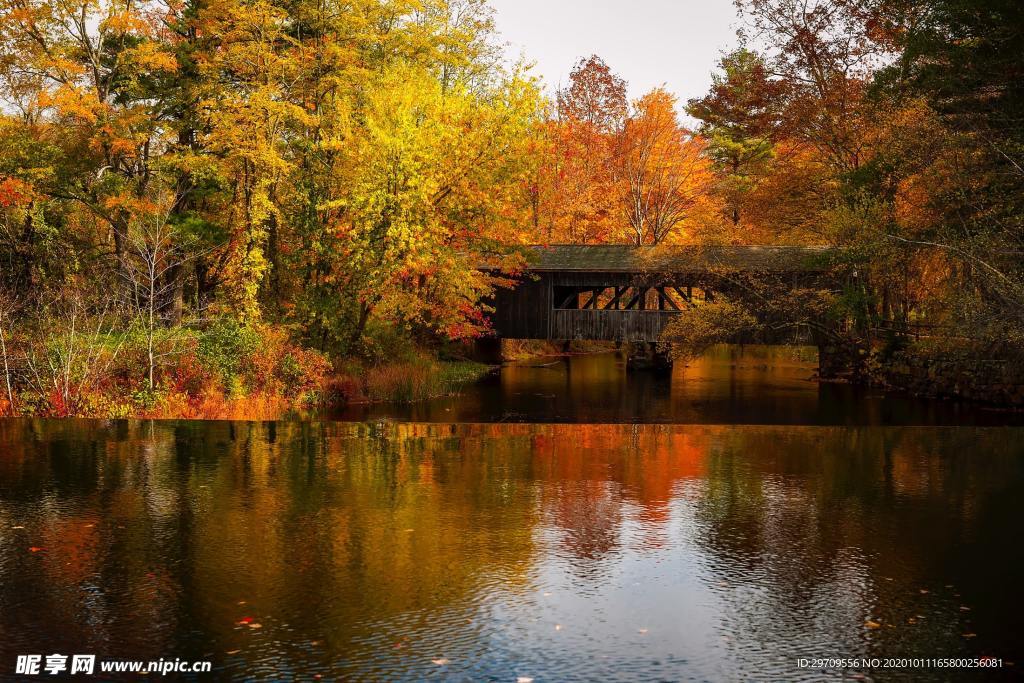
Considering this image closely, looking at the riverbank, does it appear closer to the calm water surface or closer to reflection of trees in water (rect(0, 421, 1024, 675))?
the calm water surface

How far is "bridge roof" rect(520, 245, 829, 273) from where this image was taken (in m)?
32.6

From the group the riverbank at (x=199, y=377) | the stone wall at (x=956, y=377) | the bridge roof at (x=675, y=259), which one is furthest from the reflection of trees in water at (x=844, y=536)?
the bridge roof at (x=675, y=259)

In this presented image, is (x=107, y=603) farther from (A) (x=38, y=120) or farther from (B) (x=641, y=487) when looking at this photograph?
(A) (x=38, y=120)

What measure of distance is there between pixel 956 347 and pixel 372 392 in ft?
55.1

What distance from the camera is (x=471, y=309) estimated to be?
105 feet

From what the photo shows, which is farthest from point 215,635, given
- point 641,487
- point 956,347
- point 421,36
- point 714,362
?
point 714,362

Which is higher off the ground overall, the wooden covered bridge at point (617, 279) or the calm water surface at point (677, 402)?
the wooden covered bridge at point (617, 279)

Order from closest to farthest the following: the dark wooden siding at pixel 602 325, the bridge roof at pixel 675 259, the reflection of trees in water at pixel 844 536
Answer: the reflection of trees in water at pixel 844 536, the bridge roof at pixel 675 259, the dark wooden siding at pixel 602 325

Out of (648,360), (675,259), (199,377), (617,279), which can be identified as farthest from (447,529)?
(648,360)

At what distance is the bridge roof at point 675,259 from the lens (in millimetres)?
32641

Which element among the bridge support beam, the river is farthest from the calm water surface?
the river

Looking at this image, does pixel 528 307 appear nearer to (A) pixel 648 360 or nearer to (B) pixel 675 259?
(B) pixel 675 259

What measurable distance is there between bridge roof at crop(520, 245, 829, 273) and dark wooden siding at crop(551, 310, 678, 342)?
1867 mm

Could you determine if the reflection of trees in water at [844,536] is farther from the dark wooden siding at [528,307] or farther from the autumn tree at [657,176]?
the autumn tree at [657,176]
